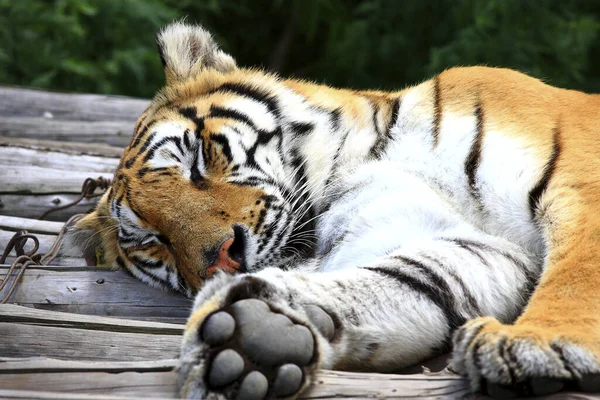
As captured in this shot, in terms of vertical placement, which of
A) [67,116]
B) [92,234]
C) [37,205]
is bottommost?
[67,116]

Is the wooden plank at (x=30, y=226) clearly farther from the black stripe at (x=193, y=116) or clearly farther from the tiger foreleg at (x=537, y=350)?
the tiger foreleg at (x=537, y=350)

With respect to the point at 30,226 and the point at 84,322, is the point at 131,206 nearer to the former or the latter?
the point at 84,322

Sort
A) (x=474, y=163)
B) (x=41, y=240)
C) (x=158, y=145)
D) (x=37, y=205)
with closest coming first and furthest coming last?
(x=474, y=163)
(x=158, y=145)
(x=41, y=240)
(x=37, y=205)

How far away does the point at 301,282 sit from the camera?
180 cm

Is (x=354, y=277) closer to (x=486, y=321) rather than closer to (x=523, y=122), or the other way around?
(x=486, y=321)

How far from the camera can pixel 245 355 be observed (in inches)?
58.2

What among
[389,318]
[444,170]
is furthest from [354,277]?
[444,170]

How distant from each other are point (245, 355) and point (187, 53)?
1528mm

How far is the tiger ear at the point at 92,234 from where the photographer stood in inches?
104

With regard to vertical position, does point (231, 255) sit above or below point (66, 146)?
above

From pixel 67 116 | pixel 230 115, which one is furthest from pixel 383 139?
pixel 67 116

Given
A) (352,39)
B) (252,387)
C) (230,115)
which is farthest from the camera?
(352,39)

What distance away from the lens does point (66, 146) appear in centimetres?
364

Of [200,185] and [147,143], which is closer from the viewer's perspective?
[200,185]
